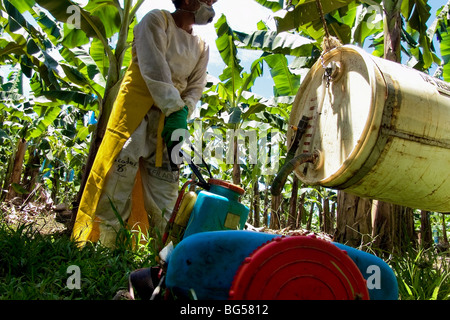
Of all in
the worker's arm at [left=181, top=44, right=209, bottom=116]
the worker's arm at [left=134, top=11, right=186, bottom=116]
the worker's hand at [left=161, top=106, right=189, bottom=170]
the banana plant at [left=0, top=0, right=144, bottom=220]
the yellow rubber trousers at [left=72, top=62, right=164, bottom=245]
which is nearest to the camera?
the worker's hand at [left=161, top=106, right=189, bottom=170]

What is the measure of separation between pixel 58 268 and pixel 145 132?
0.97 meters

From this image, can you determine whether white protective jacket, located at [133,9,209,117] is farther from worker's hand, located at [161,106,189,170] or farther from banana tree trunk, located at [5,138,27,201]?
banana tree trunk, located at [5,138,27,201]

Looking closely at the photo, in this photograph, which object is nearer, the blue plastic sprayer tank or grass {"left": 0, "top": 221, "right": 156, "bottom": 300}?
grass {"left": 0, "top": 221, "right": 156, "bottom": 300}

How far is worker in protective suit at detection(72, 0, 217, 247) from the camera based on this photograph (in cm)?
225

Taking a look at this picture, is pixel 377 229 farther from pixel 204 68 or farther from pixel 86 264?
pixel 86 264

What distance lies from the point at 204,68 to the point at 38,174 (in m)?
6.91

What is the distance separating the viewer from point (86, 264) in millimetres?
1694

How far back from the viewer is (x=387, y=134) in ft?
4.66

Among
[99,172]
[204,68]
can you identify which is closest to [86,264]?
[99,172]

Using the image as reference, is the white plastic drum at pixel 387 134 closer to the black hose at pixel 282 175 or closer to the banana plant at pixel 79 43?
the black hose at pixel 282 175

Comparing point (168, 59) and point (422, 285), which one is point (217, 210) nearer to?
point (422, 285)

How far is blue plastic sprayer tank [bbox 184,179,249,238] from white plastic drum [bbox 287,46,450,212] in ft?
1.33

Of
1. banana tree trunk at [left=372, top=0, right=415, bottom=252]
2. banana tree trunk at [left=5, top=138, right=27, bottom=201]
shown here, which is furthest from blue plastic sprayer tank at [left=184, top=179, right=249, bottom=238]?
banana tree trunk at [left=5, top=138, right=27, bottom=201]

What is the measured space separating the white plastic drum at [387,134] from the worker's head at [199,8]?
944 mm
